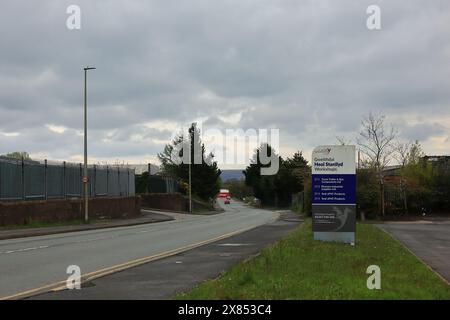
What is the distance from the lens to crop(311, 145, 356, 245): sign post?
62.1 feet

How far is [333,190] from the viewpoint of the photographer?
1903 centimetres

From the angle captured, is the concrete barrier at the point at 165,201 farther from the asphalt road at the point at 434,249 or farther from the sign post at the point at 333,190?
the sign post at the point at 333,190

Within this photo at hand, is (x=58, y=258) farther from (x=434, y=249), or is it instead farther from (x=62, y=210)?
(x=62, y=210)

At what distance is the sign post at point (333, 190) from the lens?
62.1 feet

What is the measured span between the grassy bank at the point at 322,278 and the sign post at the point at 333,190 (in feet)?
10.4

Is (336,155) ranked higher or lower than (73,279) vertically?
higher

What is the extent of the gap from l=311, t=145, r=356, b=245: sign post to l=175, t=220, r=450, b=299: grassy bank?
3169 mm

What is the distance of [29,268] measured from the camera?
45.3ft

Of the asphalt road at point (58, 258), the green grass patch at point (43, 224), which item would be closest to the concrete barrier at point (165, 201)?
the green grass patch at point (43, 224)

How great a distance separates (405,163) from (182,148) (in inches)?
1842

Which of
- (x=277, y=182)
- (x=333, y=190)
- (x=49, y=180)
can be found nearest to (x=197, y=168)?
(x=277, y=182)

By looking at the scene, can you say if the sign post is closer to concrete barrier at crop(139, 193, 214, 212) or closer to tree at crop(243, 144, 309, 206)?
concrete barrier at crop(139, 193, 214, 212)
